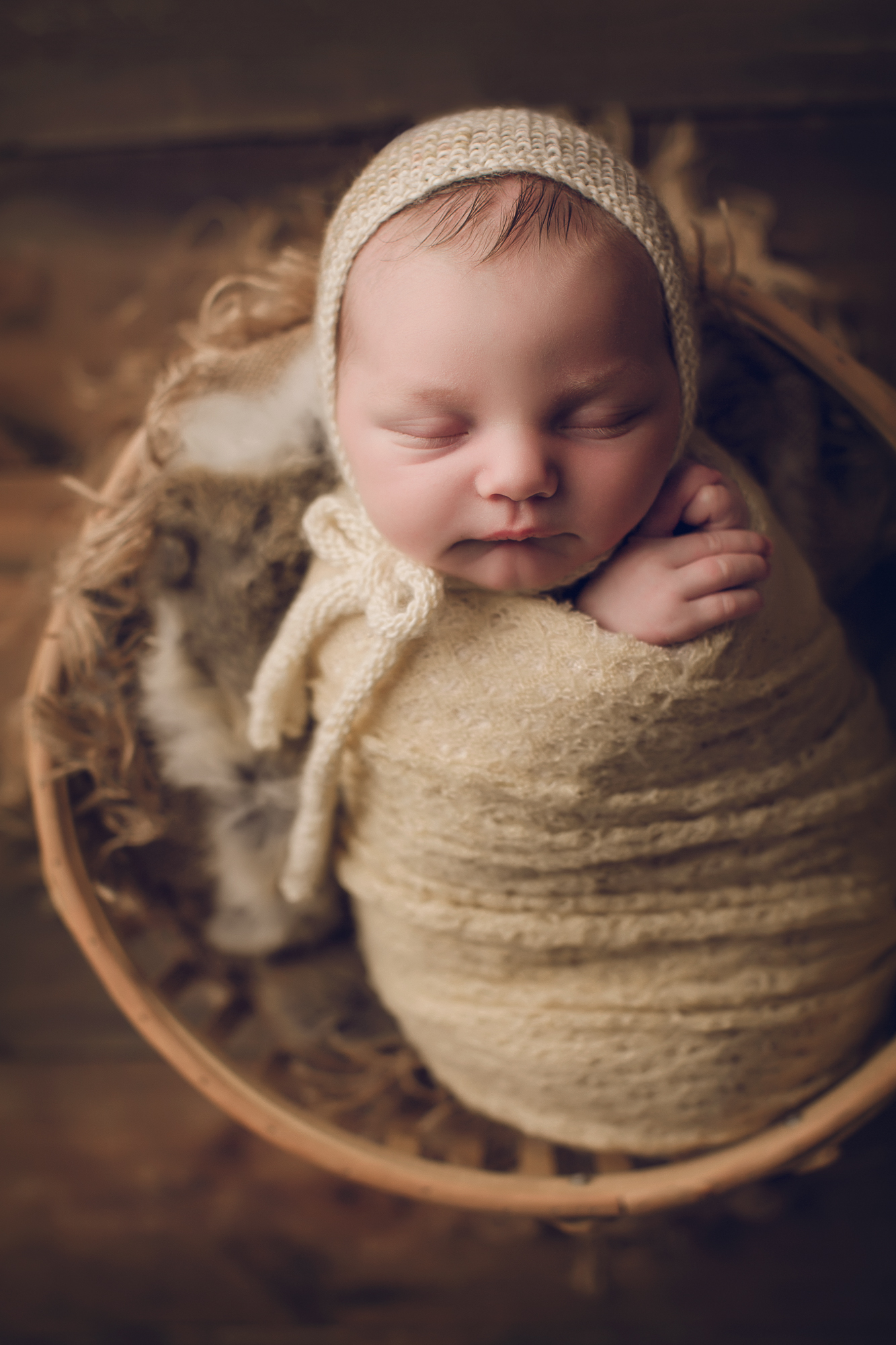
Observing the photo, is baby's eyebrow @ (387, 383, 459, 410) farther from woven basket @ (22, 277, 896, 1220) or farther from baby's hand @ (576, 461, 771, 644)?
woven basket @ (22, 277, 896, 1220)

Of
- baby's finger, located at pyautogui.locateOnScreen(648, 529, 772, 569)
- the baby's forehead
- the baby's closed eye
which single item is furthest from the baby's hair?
baby's finger, located at pyautogui.locateOnScreen(648, 529, 772, 569)

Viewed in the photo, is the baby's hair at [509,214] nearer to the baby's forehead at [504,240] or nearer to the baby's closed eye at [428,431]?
the baby's forehead at [504,240]

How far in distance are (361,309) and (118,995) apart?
0.65 metres

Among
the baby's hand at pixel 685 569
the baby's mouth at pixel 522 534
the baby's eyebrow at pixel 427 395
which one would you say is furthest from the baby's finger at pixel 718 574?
the baby's eyebrow at pixel 427 395

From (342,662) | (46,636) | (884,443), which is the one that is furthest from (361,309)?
(884,443)

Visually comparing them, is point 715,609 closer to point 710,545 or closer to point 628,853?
point 710,545

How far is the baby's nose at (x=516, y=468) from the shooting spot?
1.88 ft

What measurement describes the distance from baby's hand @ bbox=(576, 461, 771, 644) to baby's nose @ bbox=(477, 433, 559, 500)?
13 cm

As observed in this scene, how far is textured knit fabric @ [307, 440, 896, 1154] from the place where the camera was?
0.68 meters

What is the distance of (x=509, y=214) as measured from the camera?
1.87ft

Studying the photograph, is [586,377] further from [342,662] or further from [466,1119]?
[466,1119]

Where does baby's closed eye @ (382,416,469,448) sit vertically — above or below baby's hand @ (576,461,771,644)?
above

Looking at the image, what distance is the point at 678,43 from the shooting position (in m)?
1.08

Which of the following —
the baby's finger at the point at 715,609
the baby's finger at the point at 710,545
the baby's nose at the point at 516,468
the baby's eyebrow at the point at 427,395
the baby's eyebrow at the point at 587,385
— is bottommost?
the baby's finger at the point at 715,609
